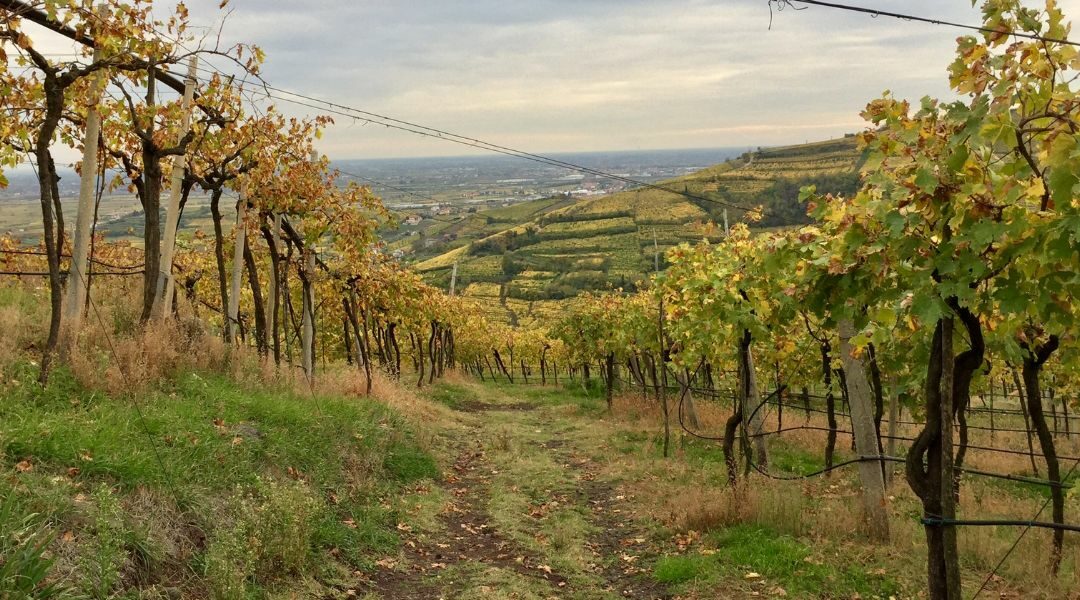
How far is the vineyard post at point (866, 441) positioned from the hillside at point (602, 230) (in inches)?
2404

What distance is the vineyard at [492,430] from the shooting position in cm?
336

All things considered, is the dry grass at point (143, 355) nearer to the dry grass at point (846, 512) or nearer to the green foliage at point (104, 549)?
the green foliage at point (104, 549)

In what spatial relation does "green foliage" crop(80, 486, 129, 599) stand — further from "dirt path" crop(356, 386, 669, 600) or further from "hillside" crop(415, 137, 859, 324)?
"hillside" crop(415, 137, 859, 324)

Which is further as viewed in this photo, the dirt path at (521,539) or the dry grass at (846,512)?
the dry grass at (846,512)

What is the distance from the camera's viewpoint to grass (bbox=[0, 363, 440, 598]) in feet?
13.2

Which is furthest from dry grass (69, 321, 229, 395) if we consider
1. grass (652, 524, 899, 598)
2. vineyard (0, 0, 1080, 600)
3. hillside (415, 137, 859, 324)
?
hillside (415, 137, 859, 324)

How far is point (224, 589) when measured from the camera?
436 centimetres

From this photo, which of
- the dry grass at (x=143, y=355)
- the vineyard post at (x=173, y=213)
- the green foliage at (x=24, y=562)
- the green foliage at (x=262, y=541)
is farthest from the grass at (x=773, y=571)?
the vineyard post at (x=173, y=213)

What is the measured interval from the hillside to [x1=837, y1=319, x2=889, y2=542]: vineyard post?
200 feet

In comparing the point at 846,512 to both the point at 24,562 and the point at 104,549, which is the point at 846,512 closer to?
the point at 104,549

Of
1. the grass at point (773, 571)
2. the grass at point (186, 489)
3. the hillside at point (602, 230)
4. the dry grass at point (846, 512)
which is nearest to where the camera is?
the grass at point (186, 489)

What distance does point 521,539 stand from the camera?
23.8 feet

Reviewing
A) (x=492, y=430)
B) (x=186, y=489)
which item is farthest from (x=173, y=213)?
(x=492, y=430)

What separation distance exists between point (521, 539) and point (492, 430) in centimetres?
810
